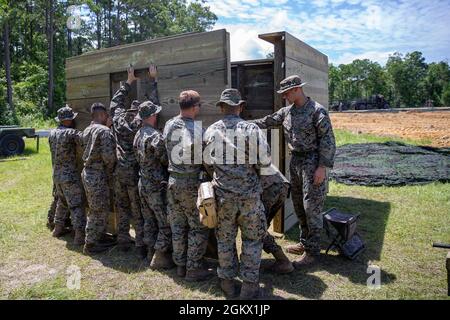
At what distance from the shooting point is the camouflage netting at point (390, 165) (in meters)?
9.17

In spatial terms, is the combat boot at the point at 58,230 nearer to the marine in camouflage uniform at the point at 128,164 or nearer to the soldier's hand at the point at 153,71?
the marine in camouflage uniform at the point at 128,164

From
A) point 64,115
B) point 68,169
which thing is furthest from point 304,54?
point 68,169

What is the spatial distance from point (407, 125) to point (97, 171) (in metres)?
24.2

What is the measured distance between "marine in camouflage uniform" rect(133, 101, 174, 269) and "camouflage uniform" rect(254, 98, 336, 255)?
1619mm

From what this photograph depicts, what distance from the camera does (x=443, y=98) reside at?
56000 mm

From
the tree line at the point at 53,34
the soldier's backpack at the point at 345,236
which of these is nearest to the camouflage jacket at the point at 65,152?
the soldier's backpack at the point at 345,236

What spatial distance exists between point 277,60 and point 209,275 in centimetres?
304

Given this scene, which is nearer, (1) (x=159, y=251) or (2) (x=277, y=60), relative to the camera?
(1) (x=159, y=251)

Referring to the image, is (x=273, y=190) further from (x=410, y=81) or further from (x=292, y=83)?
(x=410, y=81)

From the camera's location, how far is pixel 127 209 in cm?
550

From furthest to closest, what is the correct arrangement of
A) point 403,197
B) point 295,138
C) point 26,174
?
point 26,174 < point 403,197 < point 295,138
